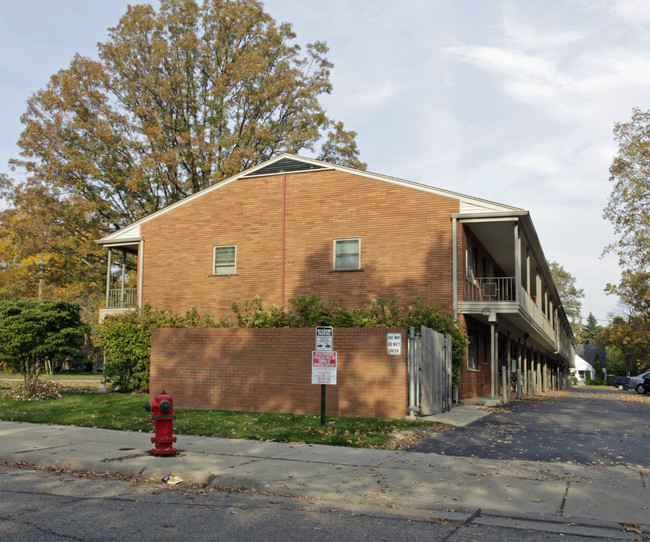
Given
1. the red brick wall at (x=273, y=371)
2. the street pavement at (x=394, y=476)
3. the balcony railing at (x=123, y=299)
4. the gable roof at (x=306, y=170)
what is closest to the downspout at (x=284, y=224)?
the gable roof at (x=306, y=170)

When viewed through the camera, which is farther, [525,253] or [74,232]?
[74,232]

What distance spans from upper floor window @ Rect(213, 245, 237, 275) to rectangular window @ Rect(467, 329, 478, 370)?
8.64 meters

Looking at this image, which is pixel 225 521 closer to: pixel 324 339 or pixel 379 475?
pixel 379 475

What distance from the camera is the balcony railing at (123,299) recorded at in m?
26.5

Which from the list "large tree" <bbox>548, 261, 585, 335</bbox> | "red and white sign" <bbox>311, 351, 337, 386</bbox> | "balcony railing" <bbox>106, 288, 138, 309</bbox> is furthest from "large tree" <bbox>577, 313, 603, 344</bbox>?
"red and white sign" <bbox>311, 351, 337, 386</bbox>

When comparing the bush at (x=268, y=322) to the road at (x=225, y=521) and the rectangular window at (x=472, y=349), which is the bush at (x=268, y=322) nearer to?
the rectangular window at (x=472, y=349)

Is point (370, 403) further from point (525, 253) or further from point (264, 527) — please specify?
point (525, 253)

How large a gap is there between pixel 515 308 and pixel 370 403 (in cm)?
801

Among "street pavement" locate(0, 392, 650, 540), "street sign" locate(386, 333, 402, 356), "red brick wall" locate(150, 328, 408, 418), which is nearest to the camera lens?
"street pavement" locate(0, 392, 650, 540)

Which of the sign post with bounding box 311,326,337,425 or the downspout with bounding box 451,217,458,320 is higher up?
the downspout with bounding box 451,217,458,320

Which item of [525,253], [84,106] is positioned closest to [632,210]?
[525,253]

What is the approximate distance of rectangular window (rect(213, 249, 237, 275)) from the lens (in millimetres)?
24031

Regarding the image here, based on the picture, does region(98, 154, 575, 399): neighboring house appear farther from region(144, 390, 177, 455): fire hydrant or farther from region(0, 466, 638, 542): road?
region(0, 466, 638, 542): road

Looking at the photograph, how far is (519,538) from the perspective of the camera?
596 centimetres
